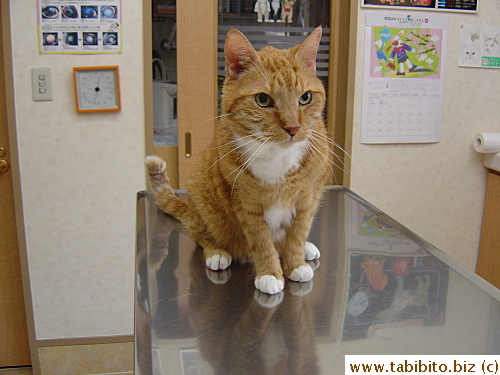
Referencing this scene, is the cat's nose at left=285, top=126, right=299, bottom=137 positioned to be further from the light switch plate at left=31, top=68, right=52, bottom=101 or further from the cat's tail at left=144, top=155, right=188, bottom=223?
the light switch plate at left=31, top=68, right=52, bottom=101

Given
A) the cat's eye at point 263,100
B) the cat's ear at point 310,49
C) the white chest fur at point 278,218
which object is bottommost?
the white chest fur at point 278,218

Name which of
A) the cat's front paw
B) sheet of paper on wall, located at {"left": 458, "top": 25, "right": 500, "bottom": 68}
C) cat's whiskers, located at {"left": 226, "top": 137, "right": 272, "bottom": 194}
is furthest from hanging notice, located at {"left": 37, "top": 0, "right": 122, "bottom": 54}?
sheet of paper on wall, located at {"left": 458, "top": 25, "right": 500, "bottom": 68}

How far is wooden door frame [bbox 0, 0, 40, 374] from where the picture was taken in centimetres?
203

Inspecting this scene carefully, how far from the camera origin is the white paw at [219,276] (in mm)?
970

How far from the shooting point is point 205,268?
1.04 m

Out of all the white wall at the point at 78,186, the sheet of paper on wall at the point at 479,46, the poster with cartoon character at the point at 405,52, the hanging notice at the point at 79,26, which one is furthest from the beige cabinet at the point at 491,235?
the hanging notice at the point at 79,26

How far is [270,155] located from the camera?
3.12 feet

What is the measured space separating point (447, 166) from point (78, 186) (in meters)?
1.97

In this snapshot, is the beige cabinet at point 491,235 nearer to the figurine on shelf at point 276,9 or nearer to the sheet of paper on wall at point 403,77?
the sheet of paper on wall at point 403,77

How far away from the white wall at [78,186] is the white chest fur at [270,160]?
1377mm

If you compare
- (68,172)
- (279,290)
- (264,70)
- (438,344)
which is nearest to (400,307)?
(438,344)

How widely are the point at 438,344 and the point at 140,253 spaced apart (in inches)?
27.2

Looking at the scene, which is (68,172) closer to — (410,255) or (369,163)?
(369,163)

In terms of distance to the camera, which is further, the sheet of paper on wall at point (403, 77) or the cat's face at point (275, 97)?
the sheet of paper on wall at point (403, 77)
